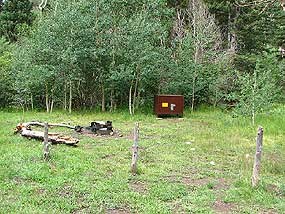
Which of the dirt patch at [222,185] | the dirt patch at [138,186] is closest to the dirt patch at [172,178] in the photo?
the dirt patch at [138,186]

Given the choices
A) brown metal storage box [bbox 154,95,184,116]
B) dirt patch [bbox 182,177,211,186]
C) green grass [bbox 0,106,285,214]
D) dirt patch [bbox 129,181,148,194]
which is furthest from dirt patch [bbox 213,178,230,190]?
brown metal storage box [bbox 154,95,184,116]

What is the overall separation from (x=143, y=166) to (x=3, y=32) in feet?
68.5

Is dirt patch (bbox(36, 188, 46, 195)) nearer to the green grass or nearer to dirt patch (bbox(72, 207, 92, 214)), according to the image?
the green grass

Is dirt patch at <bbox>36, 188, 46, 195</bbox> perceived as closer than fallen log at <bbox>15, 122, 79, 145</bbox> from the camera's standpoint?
Yes

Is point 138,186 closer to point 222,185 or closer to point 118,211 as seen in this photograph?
point 118,211

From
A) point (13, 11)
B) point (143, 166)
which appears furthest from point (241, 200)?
point (13, 11)

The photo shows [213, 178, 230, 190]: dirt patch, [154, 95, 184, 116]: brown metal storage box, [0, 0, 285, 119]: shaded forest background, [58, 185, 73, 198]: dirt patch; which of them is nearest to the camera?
[58, 185, 73, 198]: dirt patch

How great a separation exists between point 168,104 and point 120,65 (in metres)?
2.39

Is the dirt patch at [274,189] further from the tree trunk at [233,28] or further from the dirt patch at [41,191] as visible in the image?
the tree trunk at [233,28]

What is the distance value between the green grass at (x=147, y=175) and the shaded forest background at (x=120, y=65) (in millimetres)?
4532

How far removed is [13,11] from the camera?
86.7 feet

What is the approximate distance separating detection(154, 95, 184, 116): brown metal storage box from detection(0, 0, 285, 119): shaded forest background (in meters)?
1.02

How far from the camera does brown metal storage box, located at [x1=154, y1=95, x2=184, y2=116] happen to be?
17.1 metres

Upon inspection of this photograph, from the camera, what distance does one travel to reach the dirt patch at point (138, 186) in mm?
6752
